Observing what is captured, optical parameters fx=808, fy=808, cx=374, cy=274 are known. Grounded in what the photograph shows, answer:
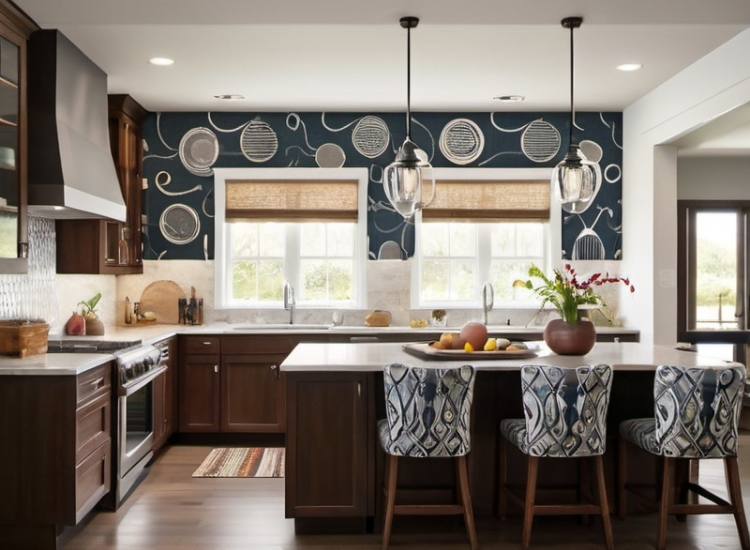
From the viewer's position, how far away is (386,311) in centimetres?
679

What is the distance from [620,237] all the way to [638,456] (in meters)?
2.98

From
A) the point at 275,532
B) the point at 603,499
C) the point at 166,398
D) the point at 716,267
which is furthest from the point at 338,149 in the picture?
the point at 603,499

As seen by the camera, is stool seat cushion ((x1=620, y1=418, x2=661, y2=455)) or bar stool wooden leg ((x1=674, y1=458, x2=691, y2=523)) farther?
bar stool wooden leg ((x1=674, y1=458, x2=691, y2=523))

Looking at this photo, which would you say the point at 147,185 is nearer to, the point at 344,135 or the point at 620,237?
the point at 344,135

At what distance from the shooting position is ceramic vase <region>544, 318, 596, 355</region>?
14.1 ft

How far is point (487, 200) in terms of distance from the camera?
687cm

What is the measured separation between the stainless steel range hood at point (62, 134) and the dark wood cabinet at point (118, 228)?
0.45m

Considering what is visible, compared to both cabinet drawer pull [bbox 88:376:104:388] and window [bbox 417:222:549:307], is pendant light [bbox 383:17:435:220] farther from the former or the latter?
window [bbox 417:222:549:307]

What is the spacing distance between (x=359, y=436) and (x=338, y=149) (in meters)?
3.38

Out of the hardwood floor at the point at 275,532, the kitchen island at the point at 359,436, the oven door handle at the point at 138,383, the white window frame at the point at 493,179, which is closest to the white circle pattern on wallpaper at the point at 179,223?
the oven door handle at the point at 138,383

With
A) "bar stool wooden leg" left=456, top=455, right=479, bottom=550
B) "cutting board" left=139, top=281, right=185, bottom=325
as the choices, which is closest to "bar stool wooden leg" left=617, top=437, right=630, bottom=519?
"bar stool wooden leg" left=456, top=455, right=479, bottom=550

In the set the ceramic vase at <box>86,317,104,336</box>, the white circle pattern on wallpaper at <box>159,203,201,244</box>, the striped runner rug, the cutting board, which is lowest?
the striped runner rug

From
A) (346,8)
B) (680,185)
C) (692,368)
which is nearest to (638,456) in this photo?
(692,368)

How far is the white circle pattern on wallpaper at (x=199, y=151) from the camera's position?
267 inches
